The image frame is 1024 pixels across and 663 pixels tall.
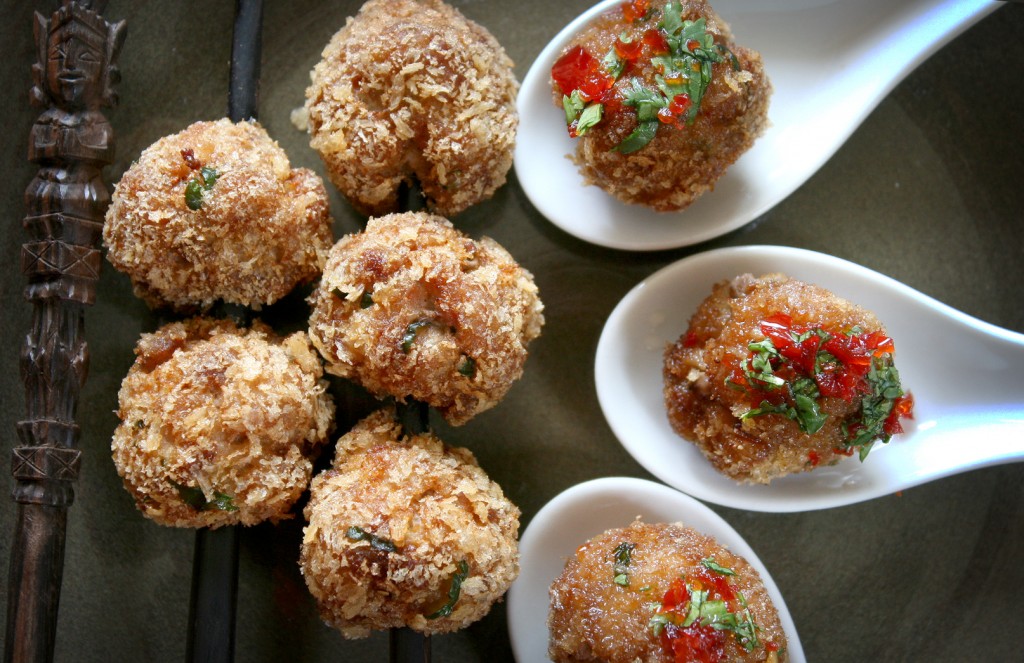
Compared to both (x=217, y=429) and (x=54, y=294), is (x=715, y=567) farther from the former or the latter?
(x=54, y=294)

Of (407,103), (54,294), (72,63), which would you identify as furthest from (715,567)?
(72,63)

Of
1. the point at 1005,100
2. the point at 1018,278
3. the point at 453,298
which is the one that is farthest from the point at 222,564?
the point at 1005,100

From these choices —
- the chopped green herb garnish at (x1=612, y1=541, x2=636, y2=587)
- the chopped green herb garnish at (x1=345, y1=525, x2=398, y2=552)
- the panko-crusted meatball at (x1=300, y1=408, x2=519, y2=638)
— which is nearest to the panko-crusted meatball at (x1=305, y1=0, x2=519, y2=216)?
the panko-crusted meatball at (x1=300, y1=408, x2=519, y2=638)

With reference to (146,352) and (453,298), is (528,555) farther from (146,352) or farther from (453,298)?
(146,352)

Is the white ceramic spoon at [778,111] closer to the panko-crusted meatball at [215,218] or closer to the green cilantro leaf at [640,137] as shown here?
the green cilantro leaf at [640,137]

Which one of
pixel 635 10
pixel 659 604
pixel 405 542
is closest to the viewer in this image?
pixel 405 542

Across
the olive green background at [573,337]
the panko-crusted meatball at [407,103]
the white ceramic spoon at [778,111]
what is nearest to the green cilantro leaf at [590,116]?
the panko-crusted meatball at [407,103]
